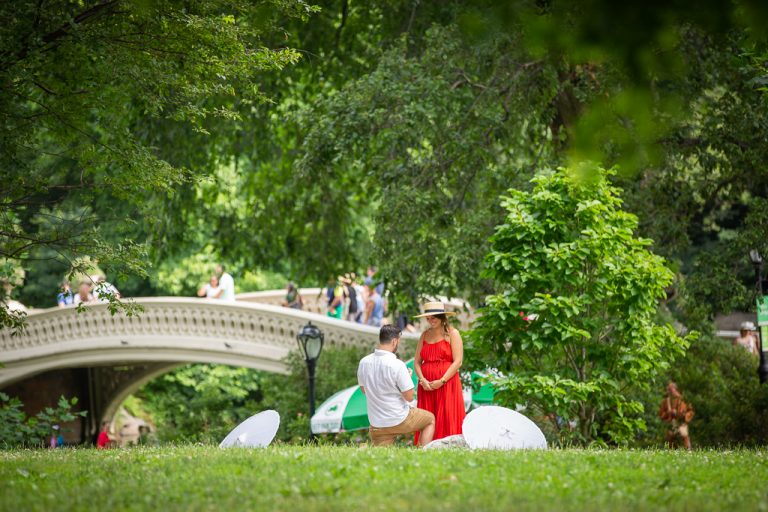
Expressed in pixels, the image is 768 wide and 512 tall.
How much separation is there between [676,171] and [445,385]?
6539mm

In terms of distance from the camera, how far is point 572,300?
10.9 metres

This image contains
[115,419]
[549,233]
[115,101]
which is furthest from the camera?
[115,419]

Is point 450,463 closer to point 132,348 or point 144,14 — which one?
point 144,14

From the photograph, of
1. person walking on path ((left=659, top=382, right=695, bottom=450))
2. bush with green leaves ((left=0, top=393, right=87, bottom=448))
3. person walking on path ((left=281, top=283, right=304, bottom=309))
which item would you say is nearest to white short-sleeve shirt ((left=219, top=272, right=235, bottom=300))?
person walking on path ((left=281, top=283, right=304, bottom=309))

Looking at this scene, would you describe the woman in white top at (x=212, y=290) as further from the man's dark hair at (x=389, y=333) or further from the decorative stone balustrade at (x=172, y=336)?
the man's dark hair at (x=389, y=333)

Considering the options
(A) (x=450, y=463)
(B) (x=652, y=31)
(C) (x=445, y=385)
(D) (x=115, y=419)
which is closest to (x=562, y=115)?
(C) (x=445, y=385)

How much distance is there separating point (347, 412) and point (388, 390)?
17.7ft

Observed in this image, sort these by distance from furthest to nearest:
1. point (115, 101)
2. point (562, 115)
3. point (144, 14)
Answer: point (562, 115)
point (115, 101)
point (144, 14)

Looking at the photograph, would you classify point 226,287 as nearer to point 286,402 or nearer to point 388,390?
point 286,402

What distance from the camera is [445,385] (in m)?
9.70

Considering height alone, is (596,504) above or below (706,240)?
below

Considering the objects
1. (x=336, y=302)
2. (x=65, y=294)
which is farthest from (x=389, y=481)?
(x=336, y=302)

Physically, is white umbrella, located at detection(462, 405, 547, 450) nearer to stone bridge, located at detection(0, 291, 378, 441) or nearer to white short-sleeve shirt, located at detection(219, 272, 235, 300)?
stone bridge, located at detection(0, 291, 378, 441)

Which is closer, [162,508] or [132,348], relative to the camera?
[162,508]
